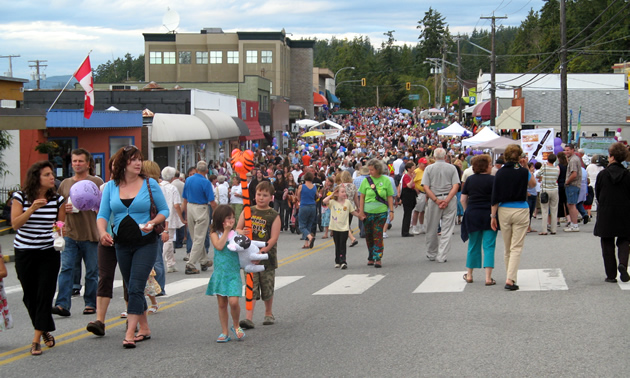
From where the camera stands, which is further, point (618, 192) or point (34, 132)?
point (34, 132)

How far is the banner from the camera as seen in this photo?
73.4ft

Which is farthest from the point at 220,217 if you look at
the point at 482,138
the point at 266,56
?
the point at 266,56

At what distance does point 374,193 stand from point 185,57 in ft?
219

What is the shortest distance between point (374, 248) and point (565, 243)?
446cm

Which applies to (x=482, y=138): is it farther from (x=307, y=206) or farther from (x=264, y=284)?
(x=264, y=284)

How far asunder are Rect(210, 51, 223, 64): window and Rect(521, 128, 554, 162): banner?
55.8 meters

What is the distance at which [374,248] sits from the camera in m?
13.2

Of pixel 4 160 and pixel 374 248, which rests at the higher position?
pixel 4 160

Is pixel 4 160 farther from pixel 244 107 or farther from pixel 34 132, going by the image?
pixel 244 107

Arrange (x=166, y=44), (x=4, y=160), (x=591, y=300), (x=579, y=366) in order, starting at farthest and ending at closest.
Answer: (x=166, y=44) → (x=4, y=160) → (x=591, y=300) → (x=579, y=366)

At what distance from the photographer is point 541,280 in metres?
10.4

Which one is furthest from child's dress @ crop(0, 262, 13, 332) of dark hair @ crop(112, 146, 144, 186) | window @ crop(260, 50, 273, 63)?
window @ crop(260, 50, 273, 63)

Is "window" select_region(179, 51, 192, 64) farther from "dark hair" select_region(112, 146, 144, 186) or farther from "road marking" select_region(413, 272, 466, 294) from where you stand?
"dark hair" select_region(112, 146, 144, 186)

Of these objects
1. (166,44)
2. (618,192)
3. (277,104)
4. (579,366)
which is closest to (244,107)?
(277,104)
